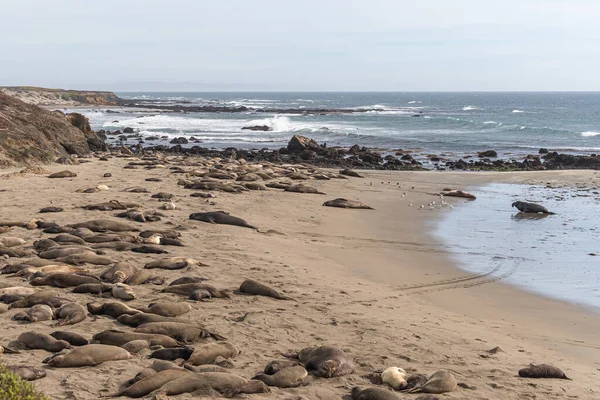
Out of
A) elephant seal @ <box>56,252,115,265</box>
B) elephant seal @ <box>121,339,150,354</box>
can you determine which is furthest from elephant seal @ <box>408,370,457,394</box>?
elephant seal @ <box>56,252,115,265</box>

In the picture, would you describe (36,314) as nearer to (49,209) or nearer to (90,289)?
(90,289)

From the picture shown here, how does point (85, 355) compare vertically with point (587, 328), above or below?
above

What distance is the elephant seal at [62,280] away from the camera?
26.5 feet

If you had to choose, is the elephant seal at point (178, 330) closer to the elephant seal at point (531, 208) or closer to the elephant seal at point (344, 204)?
the elephant seal at point (344, 204)

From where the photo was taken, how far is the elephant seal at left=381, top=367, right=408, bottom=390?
18.6ft

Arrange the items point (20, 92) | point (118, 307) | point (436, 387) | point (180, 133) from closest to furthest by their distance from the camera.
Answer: point (436, 387), point (118, 307), point (180, 133), point (20, 92)

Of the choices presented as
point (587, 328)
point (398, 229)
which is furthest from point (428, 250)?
point (587, 328)

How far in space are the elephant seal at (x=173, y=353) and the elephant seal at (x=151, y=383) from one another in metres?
0.59

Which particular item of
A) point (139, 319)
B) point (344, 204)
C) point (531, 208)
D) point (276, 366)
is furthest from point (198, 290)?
point (531, 208)

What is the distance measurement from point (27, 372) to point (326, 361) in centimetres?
242

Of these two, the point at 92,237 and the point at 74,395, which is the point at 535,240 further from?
the point at 74,395

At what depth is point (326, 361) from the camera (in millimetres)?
5922

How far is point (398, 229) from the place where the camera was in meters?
14.8

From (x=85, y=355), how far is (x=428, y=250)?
8.15 metres
